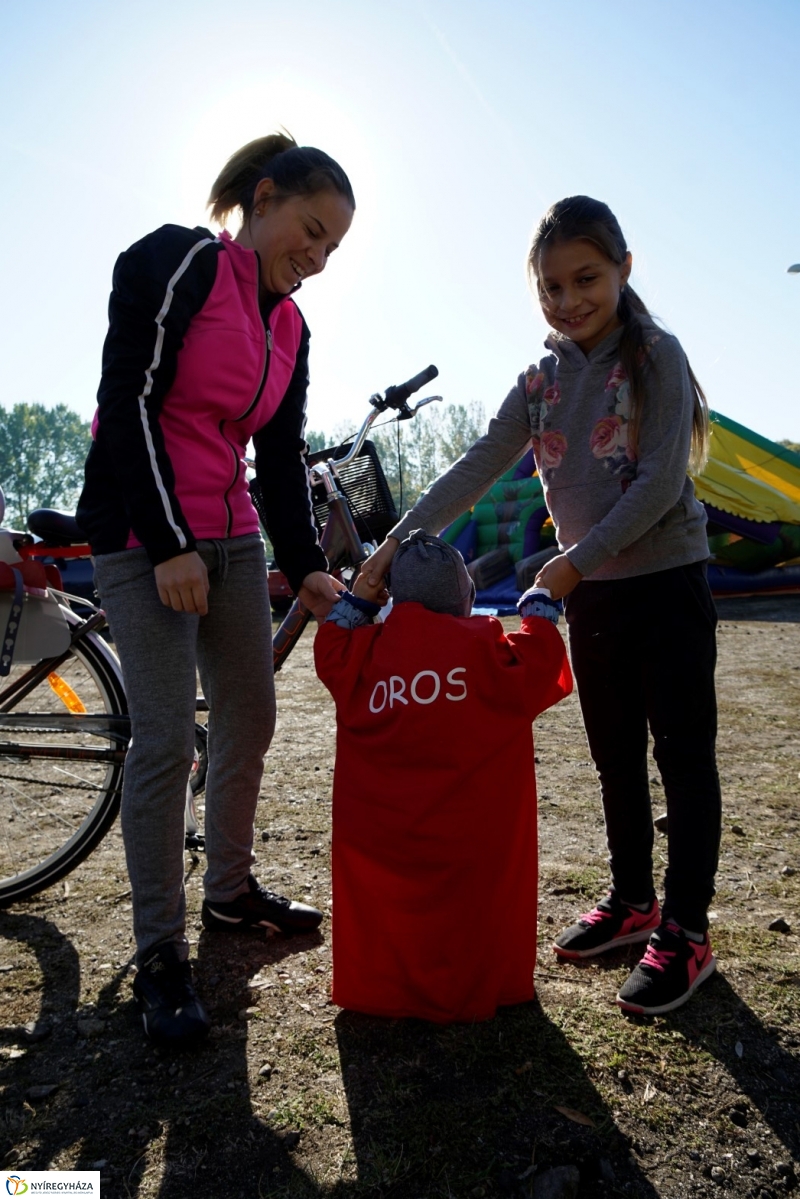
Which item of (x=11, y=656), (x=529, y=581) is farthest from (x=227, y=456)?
(x=529, y=581)

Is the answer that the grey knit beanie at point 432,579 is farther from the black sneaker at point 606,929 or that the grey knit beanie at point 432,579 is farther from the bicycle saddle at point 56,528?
the bicycle saddle at point 56,528

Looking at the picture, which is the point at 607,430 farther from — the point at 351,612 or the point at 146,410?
the point at 146,410

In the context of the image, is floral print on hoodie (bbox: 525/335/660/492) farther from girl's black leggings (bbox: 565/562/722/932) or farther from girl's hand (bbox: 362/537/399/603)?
girl's hand (bbox: 362/537/399/603)

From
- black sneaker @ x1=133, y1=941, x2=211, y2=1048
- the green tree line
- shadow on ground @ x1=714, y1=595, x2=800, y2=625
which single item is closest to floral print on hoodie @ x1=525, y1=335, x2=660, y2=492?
black sneaker @ x1=133, y1=941, x2=211, y2=1048

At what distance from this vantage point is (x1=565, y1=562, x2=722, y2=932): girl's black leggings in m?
2.12

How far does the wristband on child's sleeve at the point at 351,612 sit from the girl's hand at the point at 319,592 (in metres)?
0.37

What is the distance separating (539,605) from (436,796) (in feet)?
1.54

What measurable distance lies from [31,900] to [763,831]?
2.44 metres

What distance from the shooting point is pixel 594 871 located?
2.84 meters

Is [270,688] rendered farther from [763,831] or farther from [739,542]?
[739,542]

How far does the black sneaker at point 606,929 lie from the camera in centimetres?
232

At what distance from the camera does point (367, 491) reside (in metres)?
3.68

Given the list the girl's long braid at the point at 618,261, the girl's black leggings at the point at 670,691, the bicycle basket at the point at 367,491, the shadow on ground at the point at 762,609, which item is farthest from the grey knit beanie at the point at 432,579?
the shadow on ground at the point at 762,609

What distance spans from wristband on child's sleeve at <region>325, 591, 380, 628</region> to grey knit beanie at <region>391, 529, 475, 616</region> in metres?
0.08
